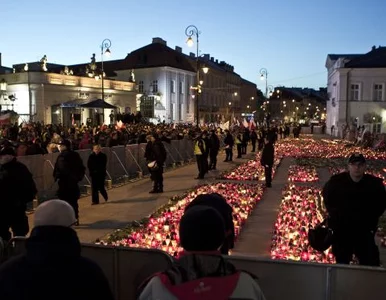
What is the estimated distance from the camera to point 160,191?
15094 mm

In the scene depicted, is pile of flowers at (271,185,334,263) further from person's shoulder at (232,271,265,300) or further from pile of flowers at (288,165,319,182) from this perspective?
person's shoulder at (232,271,265,300)

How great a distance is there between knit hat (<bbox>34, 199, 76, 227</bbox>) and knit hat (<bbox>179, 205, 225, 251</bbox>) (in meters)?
0.70

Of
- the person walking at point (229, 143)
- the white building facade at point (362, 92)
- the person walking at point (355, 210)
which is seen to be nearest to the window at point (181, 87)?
the white building facade at point (362, 92)

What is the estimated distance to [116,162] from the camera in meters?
17.4

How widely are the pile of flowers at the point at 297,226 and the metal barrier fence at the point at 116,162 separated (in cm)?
622

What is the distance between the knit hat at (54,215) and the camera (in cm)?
272

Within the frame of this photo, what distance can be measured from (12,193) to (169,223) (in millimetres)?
3578

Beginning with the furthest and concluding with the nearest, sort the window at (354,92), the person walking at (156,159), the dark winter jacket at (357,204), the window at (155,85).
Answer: the window at (155,85)
the window at (354,92)
the person walking at (156,159)
the dark winter jacket at (357,204)

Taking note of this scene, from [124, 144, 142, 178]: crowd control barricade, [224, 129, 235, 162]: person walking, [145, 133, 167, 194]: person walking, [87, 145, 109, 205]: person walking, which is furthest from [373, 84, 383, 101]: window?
[87, 145, 109, 205]: person walking

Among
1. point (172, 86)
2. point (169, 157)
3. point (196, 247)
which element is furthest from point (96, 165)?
point (172, 86)

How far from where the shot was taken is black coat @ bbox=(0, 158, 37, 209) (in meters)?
6.71

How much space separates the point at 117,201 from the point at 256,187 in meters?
4.53

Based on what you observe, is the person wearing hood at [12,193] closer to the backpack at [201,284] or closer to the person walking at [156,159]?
the backpack at [201,284]

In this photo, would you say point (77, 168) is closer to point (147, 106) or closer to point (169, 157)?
point (169, 157)
